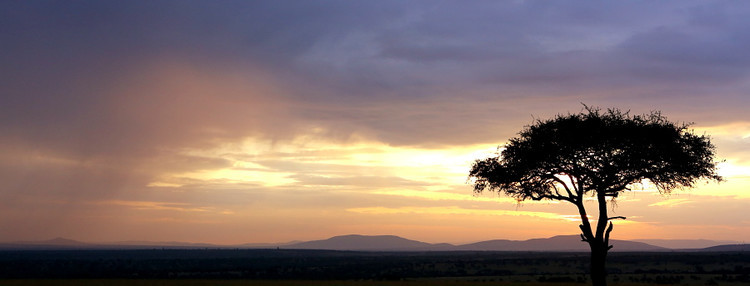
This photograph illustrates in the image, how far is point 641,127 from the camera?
144ft

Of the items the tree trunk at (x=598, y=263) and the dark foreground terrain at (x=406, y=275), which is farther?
the dark foreground terrain at (x=406, y=275)

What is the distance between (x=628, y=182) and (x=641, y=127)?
11.7ft

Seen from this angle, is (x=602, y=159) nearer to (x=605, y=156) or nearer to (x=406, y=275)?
(x=605, y=156)

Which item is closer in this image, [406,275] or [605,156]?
[605,156]

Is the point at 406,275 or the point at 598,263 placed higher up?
the point at 598,263

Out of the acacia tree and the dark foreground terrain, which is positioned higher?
the acacia tree

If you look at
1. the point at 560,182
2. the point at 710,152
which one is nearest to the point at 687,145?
the point at 710,152

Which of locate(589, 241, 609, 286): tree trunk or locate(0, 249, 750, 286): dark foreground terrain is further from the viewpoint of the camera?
locate(0, 249, 750, 286): dark foreground terrain

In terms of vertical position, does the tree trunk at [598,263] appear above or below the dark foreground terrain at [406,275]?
above

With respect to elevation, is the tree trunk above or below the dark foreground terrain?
above

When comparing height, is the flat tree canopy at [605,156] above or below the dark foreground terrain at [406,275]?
above

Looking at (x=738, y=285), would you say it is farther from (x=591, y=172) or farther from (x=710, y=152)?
(x=591, y=172)

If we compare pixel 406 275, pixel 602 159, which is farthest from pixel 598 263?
pixel 406 275

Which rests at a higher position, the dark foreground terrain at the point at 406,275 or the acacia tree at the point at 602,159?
the acacia tree at the point at 602,159
